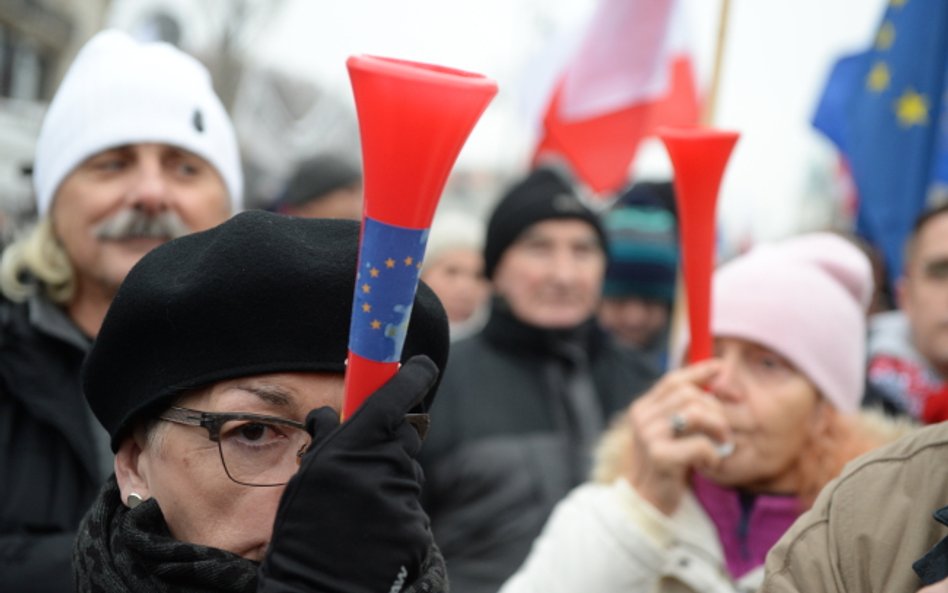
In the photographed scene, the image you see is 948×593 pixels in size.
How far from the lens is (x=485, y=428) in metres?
3.95

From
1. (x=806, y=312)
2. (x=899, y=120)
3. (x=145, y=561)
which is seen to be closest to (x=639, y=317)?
(x=899, y=120)

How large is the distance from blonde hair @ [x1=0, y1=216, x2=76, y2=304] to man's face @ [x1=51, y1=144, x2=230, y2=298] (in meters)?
0.03

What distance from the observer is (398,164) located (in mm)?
1354

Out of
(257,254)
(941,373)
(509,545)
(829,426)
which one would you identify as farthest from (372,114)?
(941,373)

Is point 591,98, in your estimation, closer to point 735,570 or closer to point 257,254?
point 735,570

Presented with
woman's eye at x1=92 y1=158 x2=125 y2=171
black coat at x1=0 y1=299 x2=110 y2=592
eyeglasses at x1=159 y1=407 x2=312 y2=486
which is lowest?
black coat at x1=0 y1=299 x2=110 y2=592

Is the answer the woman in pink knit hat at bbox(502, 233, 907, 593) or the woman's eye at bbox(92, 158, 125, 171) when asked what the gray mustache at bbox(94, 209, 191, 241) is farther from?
the woman in pink knit hat at bbox(502, 233, 907, 593)

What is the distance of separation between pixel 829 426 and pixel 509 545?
1.18 metres

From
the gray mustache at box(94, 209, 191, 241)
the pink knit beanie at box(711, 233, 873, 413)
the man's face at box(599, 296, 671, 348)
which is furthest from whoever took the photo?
the man's face at box(599, 296, 671, 348)

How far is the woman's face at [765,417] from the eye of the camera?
2.79 m

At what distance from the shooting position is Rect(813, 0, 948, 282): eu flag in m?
4.66

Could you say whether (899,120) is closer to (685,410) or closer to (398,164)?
(685,410)

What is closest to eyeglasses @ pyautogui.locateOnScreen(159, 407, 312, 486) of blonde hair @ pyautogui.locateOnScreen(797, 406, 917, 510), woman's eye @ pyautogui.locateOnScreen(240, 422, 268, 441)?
woman's eye @ pyautogui.locateOnScreen(240, 422, 268, 441)

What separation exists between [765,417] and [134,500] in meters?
1.50
